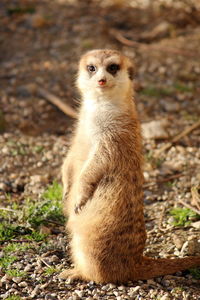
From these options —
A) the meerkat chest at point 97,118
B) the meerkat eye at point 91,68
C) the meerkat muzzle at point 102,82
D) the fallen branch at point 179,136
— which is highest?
the meerkat eye at point 91,68

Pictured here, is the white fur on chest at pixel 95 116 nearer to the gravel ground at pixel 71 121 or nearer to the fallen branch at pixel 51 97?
the gravel ground at pixel 71 121

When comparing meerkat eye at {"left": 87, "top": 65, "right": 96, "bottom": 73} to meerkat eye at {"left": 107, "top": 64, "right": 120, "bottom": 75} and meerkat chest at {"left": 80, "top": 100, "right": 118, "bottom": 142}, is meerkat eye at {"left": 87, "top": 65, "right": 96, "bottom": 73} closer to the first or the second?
meerkat eye at {"left": 107, "top": 64, "right": 120, "bottom": 75}

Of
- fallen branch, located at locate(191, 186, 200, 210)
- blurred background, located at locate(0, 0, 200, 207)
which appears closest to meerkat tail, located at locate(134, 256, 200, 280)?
fallen branch, located at locate(191, 186, 200, 210)

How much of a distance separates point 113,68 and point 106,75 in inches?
4.6

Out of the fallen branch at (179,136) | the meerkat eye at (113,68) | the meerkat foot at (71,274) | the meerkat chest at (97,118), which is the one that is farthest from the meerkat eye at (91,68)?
the fallen branch at (179,136)

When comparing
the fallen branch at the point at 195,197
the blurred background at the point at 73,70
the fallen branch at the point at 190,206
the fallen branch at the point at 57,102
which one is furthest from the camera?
the fallen branch at the point at 57,102

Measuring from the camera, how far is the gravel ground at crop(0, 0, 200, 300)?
3.05 meters

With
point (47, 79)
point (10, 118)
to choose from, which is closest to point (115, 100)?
point (10, 118)

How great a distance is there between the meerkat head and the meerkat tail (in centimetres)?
101

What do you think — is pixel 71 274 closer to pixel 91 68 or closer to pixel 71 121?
pixel 91 68

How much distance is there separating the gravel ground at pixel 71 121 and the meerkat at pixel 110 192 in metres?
0.12

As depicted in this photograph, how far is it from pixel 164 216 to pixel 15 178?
1.29 metres

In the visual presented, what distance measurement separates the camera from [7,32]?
706 cm

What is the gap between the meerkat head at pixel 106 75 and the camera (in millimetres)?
3152
